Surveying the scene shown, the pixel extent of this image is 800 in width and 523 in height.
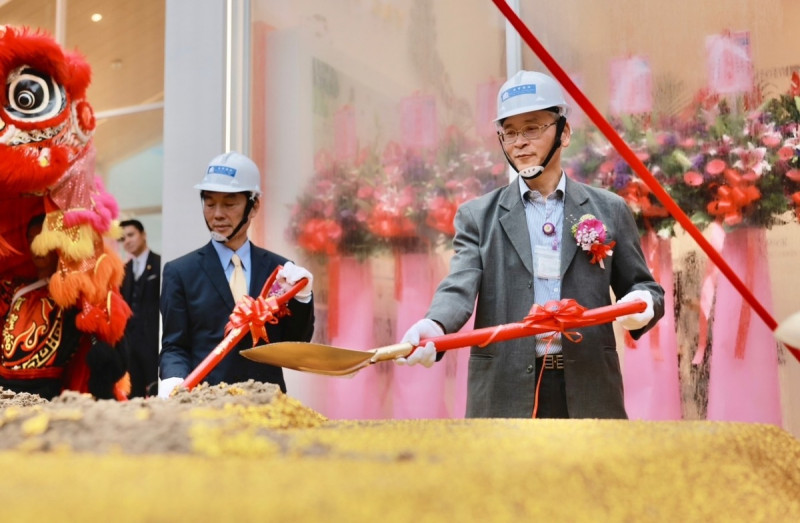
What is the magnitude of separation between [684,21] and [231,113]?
1.86 m

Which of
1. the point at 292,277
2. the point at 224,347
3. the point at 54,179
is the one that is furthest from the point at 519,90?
the point at 54,179

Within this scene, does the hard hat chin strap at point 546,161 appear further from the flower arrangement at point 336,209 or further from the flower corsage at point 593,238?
the flower arrangement at point 336,209

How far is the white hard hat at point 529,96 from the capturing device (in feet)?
6.09

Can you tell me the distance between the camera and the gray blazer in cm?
170

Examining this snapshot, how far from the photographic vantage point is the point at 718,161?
250 centimetres

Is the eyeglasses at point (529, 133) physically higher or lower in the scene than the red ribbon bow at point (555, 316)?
higher

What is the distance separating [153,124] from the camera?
4.05m

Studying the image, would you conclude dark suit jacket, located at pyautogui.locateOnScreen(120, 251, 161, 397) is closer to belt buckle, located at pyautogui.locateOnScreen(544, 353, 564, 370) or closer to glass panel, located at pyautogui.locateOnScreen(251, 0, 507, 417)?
glass panel, located at pyautogui.locateOnScreen(251, 0, 507, 417)

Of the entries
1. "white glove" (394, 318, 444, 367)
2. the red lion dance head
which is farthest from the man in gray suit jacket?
the red lion dance head

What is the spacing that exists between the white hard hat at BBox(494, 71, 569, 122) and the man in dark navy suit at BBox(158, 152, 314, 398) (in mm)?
657

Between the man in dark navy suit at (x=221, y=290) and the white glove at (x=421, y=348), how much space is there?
0.62m

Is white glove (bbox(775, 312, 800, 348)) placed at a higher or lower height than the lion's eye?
lower

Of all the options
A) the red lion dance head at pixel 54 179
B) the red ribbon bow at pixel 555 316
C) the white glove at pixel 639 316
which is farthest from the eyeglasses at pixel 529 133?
the red lion dance head at pixel 54 179

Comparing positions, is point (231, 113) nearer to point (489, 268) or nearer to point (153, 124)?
point (153, 124)
